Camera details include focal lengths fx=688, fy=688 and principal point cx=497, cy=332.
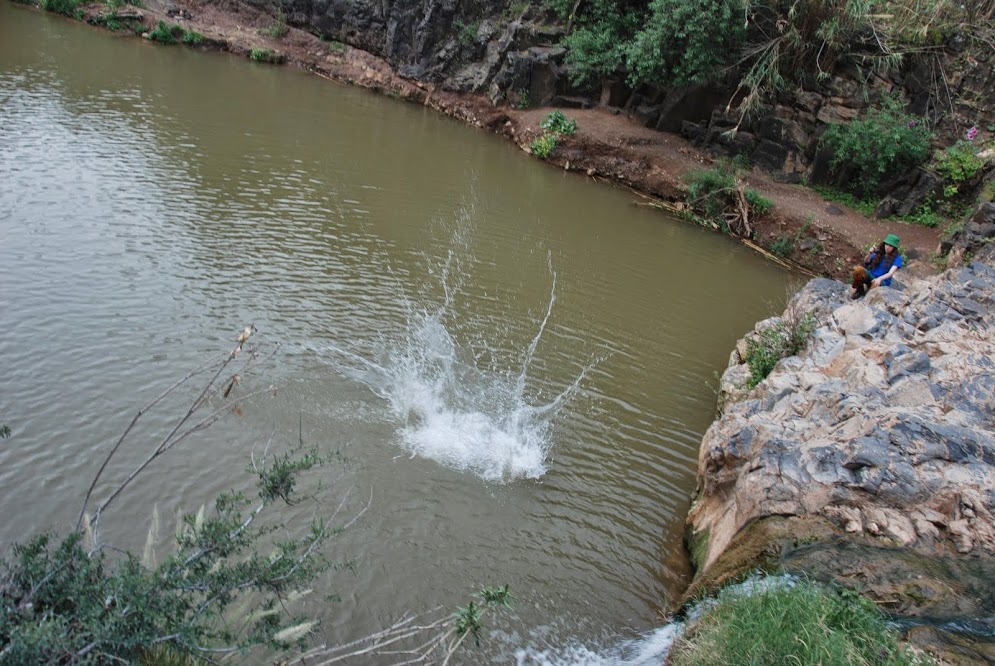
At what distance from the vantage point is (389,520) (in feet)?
20.6

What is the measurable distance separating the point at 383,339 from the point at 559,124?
12717mm

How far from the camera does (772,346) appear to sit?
9375mm

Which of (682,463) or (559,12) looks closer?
(682,463)

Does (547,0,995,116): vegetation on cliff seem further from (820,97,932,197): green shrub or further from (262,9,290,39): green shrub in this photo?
(262,9,290,39): green shrub

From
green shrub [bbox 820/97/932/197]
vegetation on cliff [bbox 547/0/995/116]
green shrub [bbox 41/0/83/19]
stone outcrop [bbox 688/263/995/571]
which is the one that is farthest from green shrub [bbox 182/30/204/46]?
stone outcrop [bbox 688/263/995/571]

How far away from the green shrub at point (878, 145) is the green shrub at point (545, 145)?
23.1 feet

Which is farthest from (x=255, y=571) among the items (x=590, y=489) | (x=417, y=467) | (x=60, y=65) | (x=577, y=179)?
(x=60, y=65)

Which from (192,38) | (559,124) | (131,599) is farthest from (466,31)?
(131,599)

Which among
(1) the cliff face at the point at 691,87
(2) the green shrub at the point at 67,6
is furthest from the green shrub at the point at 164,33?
(1) the cliff face at the point at 691,87

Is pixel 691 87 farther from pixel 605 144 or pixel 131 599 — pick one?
pixel 131 599

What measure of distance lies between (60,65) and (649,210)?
17.0 m

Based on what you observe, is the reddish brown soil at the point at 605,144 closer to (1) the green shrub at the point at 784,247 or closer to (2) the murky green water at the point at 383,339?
(1) the green shrub at the point at 784,247

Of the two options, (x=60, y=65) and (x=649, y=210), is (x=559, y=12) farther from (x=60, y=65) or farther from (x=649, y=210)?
(x=60, y=65)

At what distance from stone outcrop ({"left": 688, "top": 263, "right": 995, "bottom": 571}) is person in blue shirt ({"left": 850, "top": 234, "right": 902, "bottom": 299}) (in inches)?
57.2
